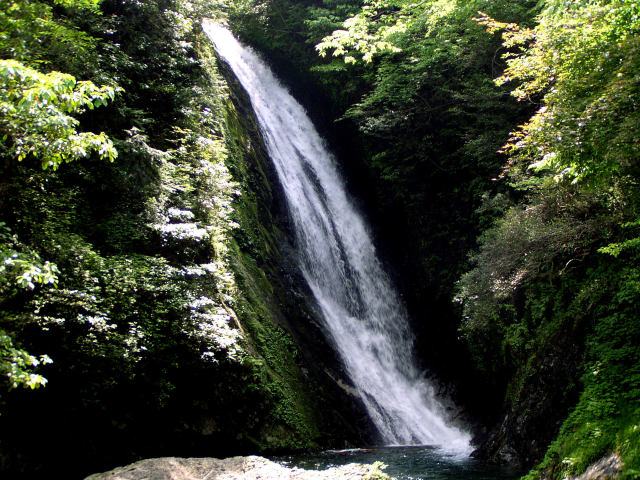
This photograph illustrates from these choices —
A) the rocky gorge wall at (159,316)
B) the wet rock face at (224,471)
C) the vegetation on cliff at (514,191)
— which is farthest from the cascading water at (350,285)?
the wet rock face at (224,471)

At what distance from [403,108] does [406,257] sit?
17.3ft

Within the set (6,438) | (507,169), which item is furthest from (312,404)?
(507,169)

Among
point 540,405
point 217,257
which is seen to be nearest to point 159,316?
point 217,257

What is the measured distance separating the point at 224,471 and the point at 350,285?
9.29 m

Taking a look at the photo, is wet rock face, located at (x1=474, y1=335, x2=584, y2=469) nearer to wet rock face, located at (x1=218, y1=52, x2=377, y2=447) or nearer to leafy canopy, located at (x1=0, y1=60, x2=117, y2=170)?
wet rock face, located at (x1=218, y1=52, x2=377, y2=447)

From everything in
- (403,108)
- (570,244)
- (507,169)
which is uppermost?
(403,108)

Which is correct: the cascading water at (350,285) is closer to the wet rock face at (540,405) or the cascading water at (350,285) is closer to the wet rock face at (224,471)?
the wet rock face at (540,405)

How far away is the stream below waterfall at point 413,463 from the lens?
6.80 metres

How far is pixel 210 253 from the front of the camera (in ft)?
27.3

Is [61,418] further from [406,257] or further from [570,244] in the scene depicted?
[406,257]

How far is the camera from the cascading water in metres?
11.0

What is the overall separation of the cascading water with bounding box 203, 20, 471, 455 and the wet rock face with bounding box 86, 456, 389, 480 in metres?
5.93

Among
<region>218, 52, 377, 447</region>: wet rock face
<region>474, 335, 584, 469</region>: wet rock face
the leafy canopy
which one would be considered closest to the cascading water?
<region>218, 52, 377, 447</region>: wet rock face

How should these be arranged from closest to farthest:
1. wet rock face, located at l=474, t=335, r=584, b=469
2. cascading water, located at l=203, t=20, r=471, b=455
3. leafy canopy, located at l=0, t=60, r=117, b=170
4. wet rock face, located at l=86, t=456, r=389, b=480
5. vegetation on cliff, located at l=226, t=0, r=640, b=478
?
leafy canopy, located at l=0, t=60, r=117, b=170 < wet rock face, located at l=86, t=456, r=389, b=480 < vegetation on cliff, located at l=226, t=0, r=640, b=478 < wet rock face, located at l=474, t=335, r=584, b=469 < cascading water, located at l=203, t=20, r=471, b=455
